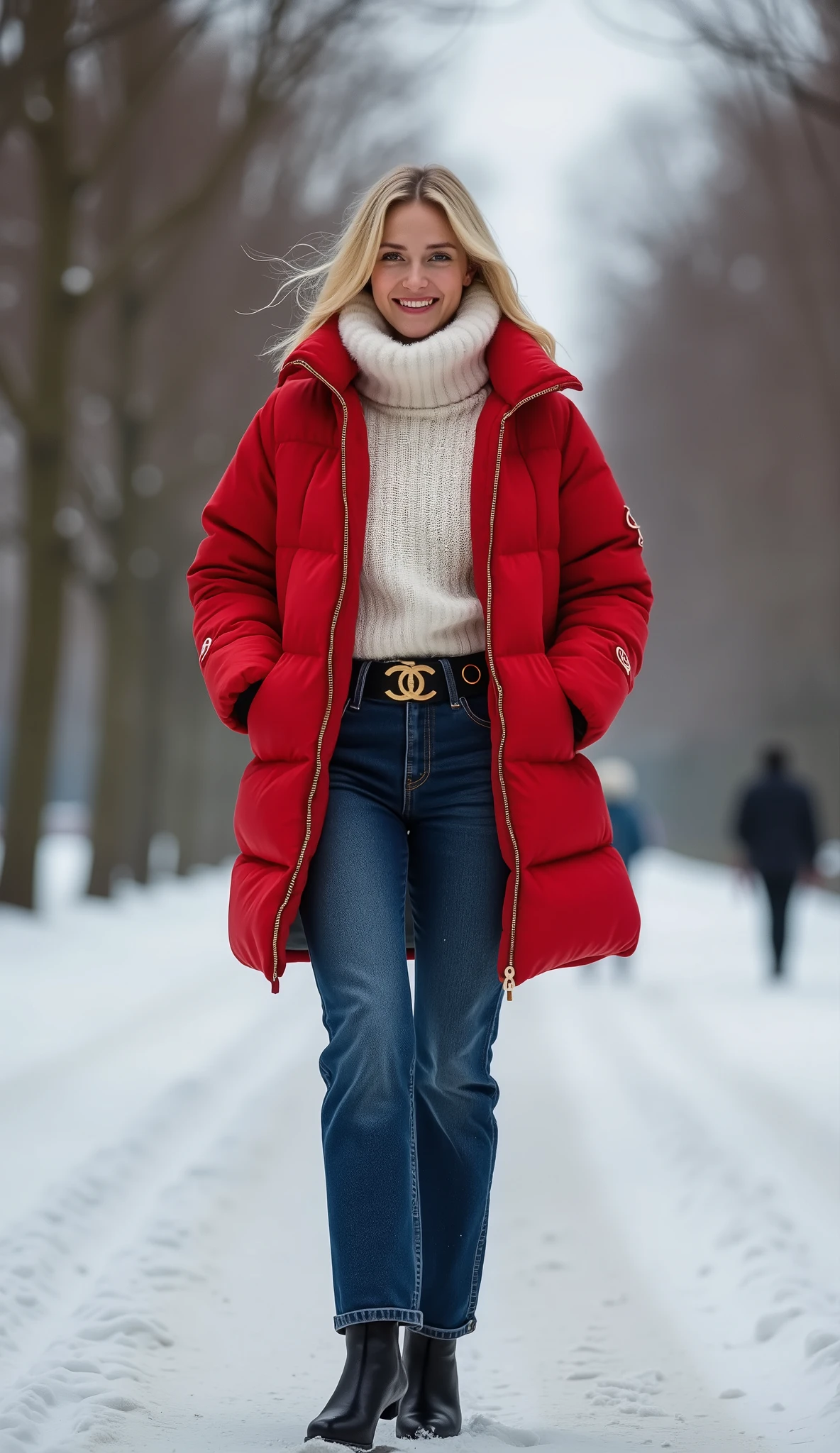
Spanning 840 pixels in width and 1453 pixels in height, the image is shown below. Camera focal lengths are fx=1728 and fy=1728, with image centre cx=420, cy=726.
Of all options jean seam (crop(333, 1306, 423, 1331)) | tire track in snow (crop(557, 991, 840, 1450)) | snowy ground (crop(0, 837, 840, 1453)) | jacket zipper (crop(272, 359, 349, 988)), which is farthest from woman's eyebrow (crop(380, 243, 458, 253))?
tire track in snow (crop(557, 991, 840, 1450))

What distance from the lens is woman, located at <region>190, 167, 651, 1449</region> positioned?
2.89m

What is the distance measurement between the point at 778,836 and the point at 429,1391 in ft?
32.9

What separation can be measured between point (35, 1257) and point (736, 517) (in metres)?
23.5

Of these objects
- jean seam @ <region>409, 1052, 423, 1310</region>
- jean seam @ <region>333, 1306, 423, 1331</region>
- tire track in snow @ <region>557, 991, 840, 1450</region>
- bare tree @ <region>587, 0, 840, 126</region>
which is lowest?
tire track in snow @ <region>557, 991, 840, 1450</region>

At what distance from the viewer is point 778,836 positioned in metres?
12.7

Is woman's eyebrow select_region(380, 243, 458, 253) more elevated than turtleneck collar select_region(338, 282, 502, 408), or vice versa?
woman's eyebrow select_region(380, 243, 458, 253)

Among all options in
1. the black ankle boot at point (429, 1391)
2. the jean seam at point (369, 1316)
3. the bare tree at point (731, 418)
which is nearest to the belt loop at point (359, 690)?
the jean seam at point (369, 1316)

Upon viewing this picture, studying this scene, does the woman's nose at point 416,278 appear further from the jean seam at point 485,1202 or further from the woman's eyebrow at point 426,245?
the jean seam at point 485,1202

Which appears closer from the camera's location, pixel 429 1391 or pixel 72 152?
pixel 429 1391

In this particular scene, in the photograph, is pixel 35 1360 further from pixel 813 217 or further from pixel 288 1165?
pixel 813 217

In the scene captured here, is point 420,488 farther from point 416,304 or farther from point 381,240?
point 381,240

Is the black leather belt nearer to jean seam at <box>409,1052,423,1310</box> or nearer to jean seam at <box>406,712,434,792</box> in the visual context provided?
jean seam at <box>406,712,434,792</box>

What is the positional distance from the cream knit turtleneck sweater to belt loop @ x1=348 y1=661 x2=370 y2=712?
0.09 ft

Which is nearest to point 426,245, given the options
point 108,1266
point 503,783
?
point 503,783
